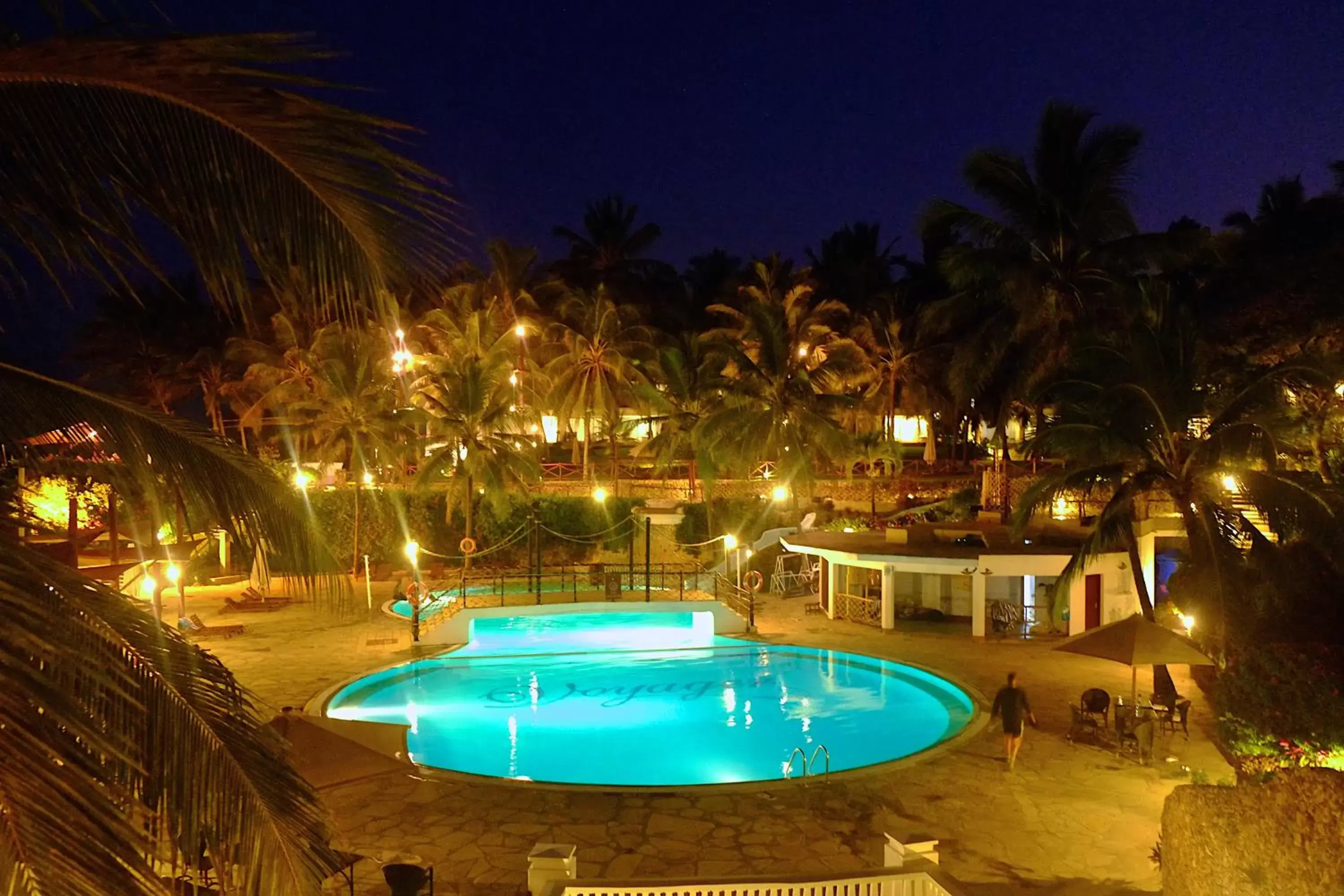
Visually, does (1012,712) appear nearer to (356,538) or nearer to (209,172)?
(209,172)

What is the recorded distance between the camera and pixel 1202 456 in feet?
45.6

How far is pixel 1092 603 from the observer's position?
2034 centimetres

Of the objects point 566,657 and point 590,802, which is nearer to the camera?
point 590,802

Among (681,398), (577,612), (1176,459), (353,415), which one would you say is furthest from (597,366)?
(1176,459)

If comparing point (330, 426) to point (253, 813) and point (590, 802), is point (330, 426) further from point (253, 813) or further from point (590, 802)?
point (253, 813)

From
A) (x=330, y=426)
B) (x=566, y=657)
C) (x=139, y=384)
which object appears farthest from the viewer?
(x=139, y=384)

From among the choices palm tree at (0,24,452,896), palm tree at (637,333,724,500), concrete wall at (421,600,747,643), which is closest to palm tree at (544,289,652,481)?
palm tree at (637,333,724,500)

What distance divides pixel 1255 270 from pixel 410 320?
104 feet

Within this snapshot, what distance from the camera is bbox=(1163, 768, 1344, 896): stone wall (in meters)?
6.12

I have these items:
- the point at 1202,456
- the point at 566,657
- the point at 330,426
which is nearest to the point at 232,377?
the point at 330,426

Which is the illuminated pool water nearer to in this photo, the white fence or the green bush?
the green bush

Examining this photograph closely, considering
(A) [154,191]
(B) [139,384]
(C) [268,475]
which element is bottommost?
(C) [268,475]

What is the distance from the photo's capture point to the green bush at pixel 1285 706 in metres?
10.3

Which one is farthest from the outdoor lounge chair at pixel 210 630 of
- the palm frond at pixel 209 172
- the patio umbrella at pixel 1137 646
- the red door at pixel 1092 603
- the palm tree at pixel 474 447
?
the red door at pixel 1092 603
